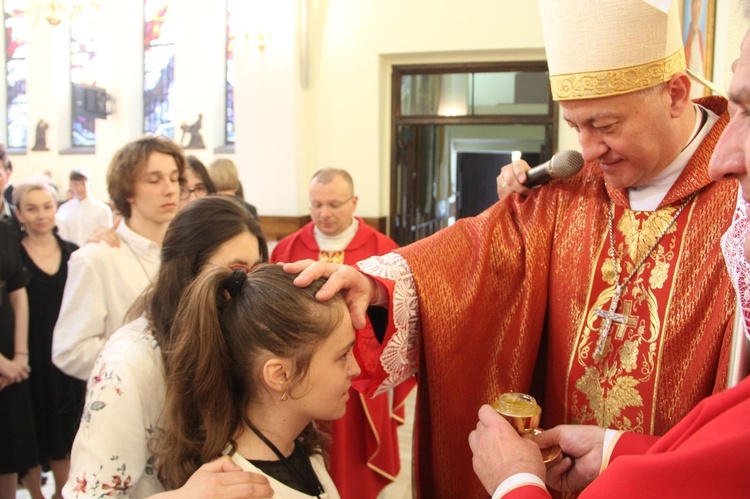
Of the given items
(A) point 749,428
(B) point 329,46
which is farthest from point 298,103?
(A) point 749,428

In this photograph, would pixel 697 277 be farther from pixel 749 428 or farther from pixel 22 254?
pixel 22 254

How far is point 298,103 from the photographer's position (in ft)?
22.5

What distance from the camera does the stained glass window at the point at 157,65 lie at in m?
9.75

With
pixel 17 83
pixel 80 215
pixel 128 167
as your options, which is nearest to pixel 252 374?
pixel 128 167

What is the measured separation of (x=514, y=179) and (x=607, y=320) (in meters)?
0.46

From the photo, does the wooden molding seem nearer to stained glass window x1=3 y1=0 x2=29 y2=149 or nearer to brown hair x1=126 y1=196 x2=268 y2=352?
brown hair x1=126 y1=196 x2=268 y2=352

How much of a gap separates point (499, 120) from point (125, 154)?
4636 mm

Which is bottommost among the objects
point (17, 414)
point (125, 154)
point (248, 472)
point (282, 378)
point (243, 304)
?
point (17, 414)

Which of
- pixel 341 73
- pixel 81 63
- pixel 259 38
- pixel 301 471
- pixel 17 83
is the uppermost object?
pixel 81 63

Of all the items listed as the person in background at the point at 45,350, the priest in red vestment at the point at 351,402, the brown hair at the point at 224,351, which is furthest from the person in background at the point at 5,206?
the brown hair at the point at 224,351

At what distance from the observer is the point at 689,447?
88 centimetres

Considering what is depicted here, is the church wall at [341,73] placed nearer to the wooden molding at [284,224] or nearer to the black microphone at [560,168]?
the wooden molding at [284,224]

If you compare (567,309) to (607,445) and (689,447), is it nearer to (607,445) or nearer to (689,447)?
(607,445)

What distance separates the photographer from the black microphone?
173cm
